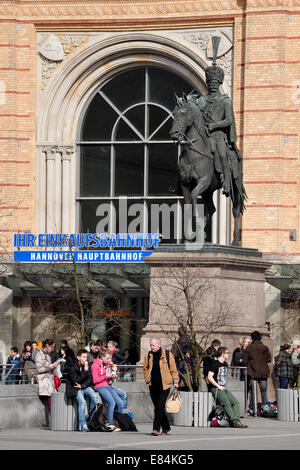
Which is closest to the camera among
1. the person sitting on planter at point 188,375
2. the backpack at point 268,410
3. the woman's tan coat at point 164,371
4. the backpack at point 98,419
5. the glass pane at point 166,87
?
the woman's tan coat at point 164,371

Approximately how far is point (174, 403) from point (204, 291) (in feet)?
16.6

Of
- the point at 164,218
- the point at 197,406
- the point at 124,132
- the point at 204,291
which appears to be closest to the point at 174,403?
the point at 197,406

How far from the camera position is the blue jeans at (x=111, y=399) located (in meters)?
21.0

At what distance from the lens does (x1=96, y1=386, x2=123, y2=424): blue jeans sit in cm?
2100

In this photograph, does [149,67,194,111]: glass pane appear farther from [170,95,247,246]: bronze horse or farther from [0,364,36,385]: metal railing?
[0,364,36,385]: metal railing

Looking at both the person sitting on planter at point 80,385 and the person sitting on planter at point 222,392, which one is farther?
the person sitting on planter at point 222,392

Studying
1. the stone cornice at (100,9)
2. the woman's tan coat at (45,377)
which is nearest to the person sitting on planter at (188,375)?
the woman's tan coat at (45,377)

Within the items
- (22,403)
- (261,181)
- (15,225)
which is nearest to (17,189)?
(15,225)

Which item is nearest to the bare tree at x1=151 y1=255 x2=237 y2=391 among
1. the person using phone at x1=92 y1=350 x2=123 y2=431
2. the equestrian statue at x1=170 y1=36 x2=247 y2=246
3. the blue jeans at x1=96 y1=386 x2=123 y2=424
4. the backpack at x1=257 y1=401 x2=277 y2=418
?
the equestrian statue at x1=170 y1=36 x2=247 y2=246

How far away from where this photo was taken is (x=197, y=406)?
2222cm

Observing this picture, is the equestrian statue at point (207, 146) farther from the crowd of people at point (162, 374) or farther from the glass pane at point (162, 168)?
the glass pane at point (162, 168)

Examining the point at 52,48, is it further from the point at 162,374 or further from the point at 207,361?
the point at 162,374

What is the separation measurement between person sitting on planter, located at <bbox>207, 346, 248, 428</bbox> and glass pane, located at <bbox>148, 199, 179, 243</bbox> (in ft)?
60.8

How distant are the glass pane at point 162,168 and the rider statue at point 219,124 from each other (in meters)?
14.0
